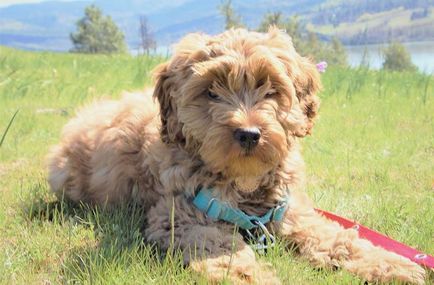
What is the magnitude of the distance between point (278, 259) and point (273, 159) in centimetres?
59

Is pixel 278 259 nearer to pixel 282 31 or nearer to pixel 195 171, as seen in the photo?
pixel 195 171

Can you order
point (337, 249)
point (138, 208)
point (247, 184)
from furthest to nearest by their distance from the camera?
1. point (138, 208)
2. point (247, 184)
3. point (337, 249)

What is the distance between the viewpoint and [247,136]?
10.5ft

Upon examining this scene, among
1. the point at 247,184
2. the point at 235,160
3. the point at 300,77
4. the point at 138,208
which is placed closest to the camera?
the point at 235,160

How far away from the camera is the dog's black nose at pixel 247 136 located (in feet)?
10.4

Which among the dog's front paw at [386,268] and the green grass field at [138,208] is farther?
the green grass field at [138,208]

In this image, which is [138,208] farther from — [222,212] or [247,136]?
[247,136]

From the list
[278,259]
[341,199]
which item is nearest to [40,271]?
[278,259]

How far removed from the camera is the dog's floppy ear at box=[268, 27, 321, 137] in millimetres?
3664

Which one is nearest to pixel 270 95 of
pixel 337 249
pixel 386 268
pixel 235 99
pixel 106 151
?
pixel 235 99

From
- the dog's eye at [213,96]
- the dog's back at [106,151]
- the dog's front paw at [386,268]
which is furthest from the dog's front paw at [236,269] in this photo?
the dog's back at [106,151]

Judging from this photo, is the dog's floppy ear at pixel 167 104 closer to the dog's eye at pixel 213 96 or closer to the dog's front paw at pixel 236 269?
the dog's eye at pixel 213 96

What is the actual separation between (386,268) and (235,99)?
1.32m

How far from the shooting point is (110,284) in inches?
115
